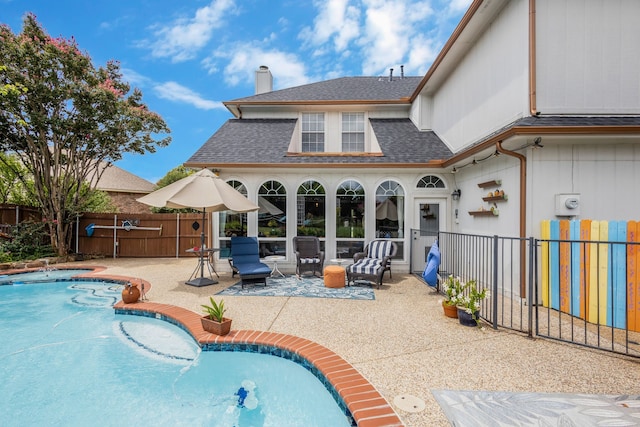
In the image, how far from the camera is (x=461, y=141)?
973cm

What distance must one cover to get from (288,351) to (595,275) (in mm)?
5148

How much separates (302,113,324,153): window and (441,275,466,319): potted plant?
347 inches

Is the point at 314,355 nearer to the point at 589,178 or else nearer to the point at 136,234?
the point at 589,178

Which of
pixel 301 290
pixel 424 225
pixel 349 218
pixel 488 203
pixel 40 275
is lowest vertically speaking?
pixel 40 275

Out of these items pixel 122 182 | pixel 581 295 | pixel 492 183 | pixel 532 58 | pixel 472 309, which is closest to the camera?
pixel 472 309

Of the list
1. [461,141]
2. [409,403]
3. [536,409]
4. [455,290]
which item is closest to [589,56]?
[461,141]

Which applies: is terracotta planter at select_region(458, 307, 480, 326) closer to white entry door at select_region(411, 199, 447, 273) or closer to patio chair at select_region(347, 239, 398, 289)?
patio chair at select_region(347, 239, 398, 289)

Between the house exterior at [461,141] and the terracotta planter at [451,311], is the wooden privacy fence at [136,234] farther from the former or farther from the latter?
the terracotta planter at [451,311]

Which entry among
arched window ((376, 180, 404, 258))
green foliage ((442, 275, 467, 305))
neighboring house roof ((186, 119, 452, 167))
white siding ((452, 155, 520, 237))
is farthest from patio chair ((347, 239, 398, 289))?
neighboring house roof ((186, 119, 452, 167))

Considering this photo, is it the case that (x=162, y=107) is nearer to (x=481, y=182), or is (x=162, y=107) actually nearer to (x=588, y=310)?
(x=481, y=182)

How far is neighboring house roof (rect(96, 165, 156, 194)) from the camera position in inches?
1021

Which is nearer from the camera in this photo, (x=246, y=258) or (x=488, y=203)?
(x=488, y=203)

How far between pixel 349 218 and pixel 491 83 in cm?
542

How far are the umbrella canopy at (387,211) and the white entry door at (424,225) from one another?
68 centimetres
